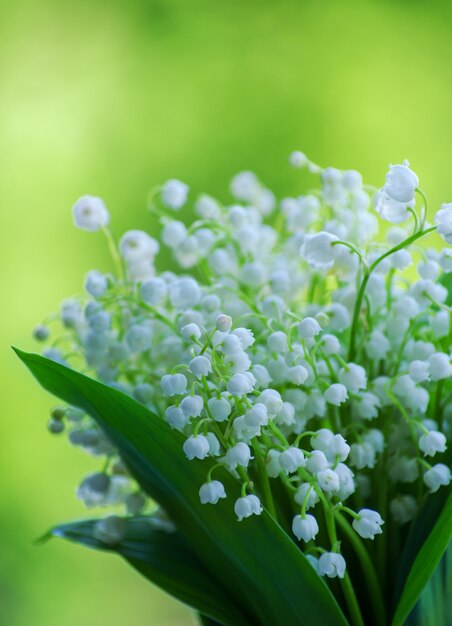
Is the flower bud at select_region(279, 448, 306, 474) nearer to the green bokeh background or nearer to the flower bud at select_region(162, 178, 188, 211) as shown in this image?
the flower bud at select_region(162, 178, 188, 211)

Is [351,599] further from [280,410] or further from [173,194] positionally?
[173,194]

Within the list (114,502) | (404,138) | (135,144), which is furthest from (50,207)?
(114,502)

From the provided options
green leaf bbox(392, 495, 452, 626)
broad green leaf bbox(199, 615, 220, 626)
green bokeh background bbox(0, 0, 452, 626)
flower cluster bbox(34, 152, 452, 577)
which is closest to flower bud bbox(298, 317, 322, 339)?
flower cluster bbox(34, 152, 452, 577)

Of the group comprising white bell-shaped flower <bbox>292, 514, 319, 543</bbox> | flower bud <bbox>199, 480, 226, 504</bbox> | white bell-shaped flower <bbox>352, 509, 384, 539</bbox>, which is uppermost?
flower bud <bbox>199, 480, 226, 504</bbox>

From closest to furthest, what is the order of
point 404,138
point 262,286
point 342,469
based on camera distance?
point 342,469
point 262,286
point 404,138

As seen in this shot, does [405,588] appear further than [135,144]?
No

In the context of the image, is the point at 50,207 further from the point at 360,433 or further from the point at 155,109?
the point at 360,433

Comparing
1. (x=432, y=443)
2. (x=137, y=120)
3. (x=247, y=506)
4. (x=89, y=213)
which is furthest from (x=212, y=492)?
(x=137, y=120)
